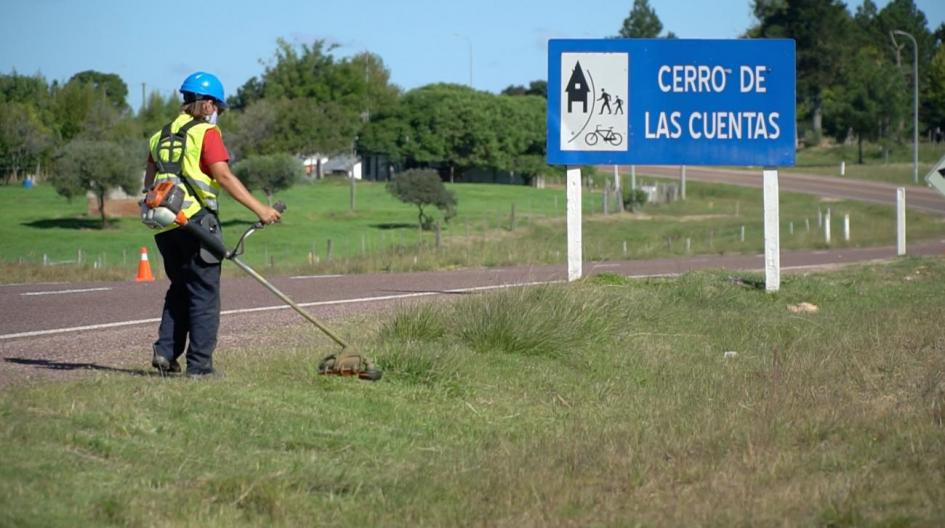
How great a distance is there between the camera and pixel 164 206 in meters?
8.12

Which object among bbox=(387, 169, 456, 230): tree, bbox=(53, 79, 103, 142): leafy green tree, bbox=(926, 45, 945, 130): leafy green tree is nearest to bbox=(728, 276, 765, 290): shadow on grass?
bbox=(387, 169, 456, 230): tree

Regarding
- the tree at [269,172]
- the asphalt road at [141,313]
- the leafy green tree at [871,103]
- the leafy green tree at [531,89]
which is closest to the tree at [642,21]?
the leafy green tree at [531,89]

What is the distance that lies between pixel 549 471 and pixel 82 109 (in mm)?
97861

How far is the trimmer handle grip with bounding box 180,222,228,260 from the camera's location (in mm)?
8211

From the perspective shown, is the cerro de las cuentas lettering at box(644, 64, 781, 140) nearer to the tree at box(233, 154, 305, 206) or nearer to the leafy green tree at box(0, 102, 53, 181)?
the tree at box(233, 154, 305, 206)

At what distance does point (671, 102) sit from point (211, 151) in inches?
358

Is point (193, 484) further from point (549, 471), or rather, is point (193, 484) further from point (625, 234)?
point (625, 234)

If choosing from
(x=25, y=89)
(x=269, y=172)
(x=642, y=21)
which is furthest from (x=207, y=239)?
(x=642, y=21)

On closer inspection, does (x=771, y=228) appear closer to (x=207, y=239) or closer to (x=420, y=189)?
(x=207, y=239)

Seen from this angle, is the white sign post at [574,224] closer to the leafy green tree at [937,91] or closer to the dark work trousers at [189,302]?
the dark work trousers at [189,302]

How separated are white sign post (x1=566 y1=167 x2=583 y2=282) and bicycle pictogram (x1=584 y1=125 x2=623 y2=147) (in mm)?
→ 373

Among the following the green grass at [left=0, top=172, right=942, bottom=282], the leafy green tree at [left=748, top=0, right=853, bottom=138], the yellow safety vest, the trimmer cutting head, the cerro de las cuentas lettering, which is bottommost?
the green grass at [left=0, top=172, right=942, bottom=282]

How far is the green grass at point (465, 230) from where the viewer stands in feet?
110

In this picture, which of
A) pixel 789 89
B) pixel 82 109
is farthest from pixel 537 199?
pixel 789 89
